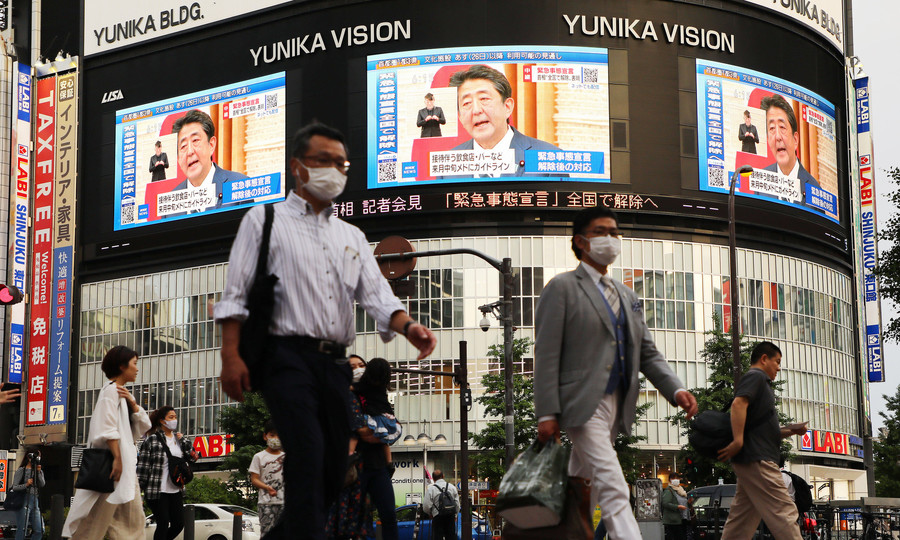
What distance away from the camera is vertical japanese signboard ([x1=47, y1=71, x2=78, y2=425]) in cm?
6269

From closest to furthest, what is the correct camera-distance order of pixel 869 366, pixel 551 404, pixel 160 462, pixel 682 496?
pixel 551 404
pixel 160 462
pixel 682 496
pixel 869 366

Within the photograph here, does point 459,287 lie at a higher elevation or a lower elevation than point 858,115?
lower

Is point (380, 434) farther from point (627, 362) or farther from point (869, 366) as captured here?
point (869, 366)

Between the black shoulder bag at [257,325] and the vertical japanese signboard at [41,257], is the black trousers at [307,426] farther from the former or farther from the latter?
the vertical japanese signboard at [41,257]

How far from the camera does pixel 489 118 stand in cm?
5594

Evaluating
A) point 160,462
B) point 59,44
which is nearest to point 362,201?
point 59,44

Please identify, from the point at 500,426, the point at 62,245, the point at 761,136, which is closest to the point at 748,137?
the point at 761,136

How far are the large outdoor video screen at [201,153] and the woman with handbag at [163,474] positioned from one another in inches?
1832

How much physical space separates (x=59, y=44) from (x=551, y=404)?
6604cm

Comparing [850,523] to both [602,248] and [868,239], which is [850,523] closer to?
[602,248]

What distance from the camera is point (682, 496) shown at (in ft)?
72.8

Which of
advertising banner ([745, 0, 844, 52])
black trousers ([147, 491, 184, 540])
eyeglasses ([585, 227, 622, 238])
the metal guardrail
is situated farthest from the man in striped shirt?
advertising banner ([745, 0, 844, 52])

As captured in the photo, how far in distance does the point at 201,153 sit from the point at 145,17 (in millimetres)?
9340

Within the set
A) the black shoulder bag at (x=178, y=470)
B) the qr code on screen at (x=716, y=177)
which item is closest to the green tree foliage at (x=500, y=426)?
the qr code on screen at (x=716, y=177)
